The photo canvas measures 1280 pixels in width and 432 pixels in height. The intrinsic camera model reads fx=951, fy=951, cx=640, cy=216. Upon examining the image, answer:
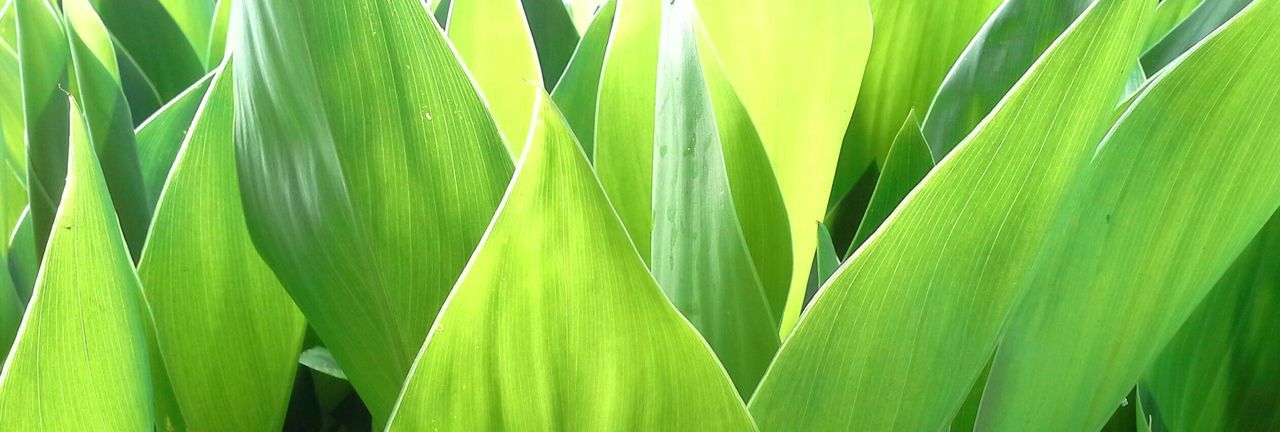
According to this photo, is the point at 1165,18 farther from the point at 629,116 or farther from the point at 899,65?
the point at 629,116

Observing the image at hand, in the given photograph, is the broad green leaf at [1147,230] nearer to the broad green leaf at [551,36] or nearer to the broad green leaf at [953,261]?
the broad green leaf at [953,261]

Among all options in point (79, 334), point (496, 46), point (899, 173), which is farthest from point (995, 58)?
point (79, 334)

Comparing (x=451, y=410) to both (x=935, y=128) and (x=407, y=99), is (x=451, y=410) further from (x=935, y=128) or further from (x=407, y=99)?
(x=935, y=128)

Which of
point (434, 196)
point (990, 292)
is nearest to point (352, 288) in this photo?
point (434, 196)

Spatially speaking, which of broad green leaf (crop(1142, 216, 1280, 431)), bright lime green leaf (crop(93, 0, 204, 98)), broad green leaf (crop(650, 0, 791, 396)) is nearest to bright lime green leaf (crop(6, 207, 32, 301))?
bright lime green leaf (crop(93, 0, 204, 98))

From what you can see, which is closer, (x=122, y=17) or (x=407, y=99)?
(x=407, y=99)

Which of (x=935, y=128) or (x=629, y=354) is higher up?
(x=935, y=128)
